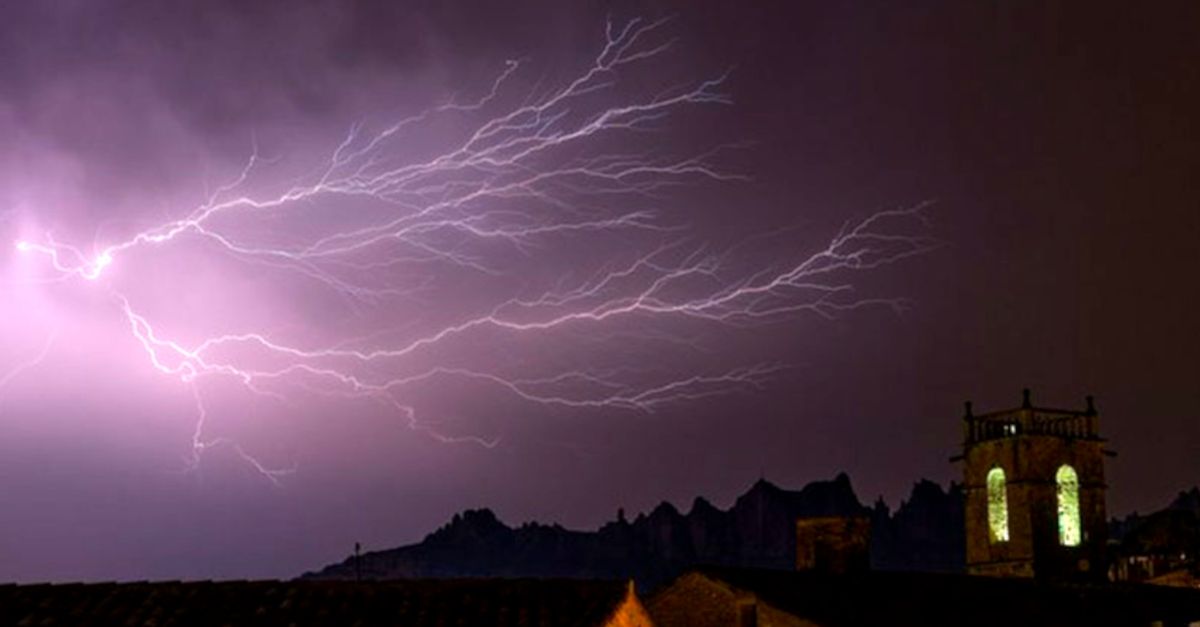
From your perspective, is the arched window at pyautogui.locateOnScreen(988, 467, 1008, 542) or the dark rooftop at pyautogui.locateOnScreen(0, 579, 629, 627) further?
the arched window at pyautogui.locateOnScreen(988, 467, 1008, 542)

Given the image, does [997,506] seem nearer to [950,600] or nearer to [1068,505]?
[1068,505]

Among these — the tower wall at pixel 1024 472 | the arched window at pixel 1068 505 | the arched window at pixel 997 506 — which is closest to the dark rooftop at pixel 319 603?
the tower wall at pixel 1024 472

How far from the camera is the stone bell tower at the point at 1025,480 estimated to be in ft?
206

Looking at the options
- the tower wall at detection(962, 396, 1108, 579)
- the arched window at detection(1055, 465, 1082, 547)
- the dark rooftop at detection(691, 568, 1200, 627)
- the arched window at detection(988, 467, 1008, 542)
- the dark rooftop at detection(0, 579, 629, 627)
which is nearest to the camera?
the dark rooftop at detection(0, 579, 629, 627)

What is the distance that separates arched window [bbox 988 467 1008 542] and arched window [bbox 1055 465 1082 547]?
202cm

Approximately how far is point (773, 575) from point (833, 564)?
345 centimetres

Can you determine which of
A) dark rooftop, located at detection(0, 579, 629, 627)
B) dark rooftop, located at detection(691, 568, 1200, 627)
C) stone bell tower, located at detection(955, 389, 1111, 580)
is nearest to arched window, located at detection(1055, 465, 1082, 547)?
stone bell tower, located at detection(955, 389, 1111, 580)

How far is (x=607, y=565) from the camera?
18462cm

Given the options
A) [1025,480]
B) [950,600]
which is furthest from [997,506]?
[950,600]

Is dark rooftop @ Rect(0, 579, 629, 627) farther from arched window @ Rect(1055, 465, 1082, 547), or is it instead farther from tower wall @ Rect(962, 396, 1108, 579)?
arched window @ Rect(1055, 465, 1082, 547)

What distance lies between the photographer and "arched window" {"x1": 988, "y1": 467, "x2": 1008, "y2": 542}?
6400cm

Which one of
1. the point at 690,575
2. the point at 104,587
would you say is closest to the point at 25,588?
the point at 104,587

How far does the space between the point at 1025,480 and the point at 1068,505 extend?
88.9 inches

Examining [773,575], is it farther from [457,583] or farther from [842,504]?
[842,504]
